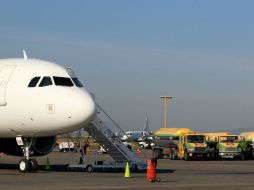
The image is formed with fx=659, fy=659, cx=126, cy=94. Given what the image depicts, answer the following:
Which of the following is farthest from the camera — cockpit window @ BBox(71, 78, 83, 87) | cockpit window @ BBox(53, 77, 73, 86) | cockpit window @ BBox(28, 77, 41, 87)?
cockpit window @ BBox(71, 78, 83, 87)

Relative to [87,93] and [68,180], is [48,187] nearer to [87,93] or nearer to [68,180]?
[68,180]

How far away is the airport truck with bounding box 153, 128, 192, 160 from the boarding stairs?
1667 centimetres

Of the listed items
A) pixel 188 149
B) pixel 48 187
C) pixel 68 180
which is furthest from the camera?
pixel 188 149

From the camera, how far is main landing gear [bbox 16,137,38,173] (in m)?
29.3

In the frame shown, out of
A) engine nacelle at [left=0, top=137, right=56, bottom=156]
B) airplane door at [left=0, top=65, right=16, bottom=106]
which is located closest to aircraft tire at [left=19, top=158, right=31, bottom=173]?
engine nacelle at [left=0, top=137, right=56, bottom=156]

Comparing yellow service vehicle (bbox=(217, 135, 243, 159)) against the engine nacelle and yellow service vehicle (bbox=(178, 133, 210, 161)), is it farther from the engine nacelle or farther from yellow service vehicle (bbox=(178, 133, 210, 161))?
the engine nacelle

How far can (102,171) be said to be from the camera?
32.0 meters

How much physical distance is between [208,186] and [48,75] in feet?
31.9

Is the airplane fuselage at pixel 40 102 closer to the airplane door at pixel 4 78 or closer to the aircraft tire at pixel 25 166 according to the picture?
the airplane door at pixel 4 78

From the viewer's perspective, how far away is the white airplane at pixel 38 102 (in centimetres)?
2777

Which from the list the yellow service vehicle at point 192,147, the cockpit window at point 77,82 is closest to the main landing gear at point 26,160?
the cockpit window at point 77,82

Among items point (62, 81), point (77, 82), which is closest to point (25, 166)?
point (62, 81)

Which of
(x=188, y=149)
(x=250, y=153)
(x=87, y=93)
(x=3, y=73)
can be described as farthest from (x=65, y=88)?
(x=250, y=153)

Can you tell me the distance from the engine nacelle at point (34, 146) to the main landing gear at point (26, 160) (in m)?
0.39
